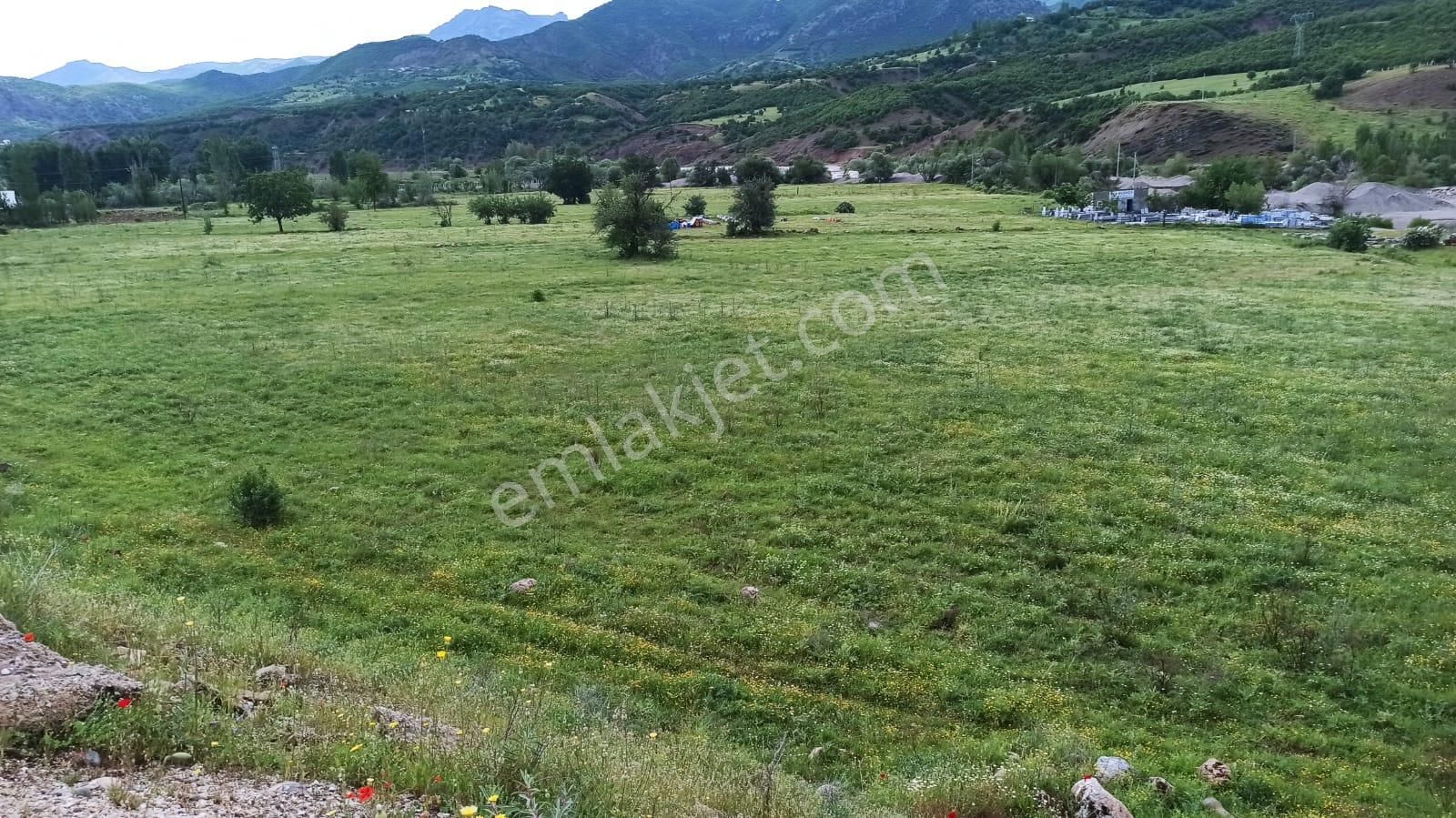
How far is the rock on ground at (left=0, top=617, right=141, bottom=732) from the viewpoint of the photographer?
6012 millimetres

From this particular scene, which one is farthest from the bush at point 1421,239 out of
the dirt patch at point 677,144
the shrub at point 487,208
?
the dirt patch at point 677,144

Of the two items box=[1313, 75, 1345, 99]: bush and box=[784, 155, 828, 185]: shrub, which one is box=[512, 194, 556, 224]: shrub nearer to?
box=[784, 155, 828, 185]: shrub

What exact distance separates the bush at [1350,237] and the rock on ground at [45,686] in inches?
2206

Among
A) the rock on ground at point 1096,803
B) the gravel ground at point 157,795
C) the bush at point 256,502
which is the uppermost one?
the gravel ground at point 157,795

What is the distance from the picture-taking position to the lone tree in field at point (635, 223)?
44.9 m

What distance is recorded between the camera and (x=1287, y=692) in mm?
9133

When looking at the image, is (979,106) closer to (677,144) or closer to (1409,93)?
(677,144)

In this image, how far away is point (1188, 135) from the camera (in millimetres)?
113000

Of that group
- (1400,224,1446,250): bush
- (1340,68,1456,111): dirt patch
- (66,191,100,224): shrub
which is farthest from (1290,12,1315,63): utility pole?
(66,191,100,224): shrub

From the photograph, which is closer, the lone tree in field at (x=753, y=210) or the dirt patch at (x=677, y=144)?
the lone tree in field at (x=753, y=210)

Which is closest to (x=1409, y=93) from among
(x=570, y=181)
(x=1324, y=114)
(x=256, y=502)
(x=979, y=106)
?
(x=1324, y=114)

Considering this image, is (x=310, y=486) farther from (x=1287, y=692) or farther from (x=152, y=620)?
(x=1287, y=692)

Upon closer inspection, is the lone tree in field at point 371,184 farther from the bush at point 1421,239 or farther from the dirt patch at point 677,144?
the bush at point 1421,239

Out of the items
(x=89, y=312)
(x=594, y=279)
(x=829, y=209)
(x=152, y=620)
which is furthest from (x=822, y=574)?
(x=829, y=209)
